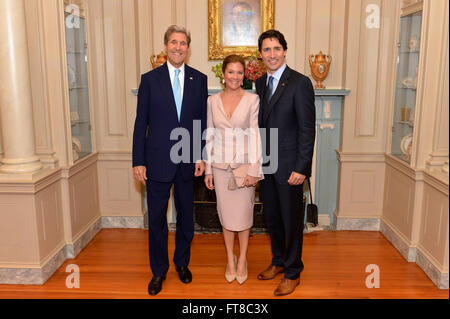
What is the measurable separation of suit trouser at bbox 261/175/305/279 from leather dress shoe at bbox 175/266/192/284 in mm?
764

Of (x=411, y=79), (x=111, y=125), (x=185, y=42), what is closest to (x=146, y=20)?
(x=111, y=125)

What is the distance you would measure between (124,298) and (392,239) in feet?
8.92

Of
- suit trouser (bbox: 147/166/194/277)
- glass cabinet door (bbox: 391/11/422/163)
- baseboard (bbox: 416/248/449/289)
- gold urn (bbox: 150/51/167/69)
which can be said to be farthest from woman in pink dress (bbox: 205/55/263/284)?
glass cabinet door (bbox: 391/11/422/163)

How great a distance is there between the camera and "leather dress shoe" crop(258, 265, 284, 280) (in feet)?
11.4

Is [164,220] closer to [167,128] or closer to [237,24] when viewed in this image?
[167,128]

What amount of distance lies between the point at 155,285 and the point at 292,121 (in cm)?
167

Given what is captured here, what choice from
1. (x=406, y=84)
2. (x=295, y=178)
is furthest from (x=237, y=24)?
(x=295, y=178)

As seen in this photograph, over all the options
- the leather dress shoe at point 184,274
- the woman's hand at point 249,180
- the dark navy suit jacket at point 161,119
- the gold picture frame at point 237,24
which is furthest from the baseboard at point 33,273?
the gold picture frame at point 237,24

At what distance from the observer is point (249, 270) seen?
367cm

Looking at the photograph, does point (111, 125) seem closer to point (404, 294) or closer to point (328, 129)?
point (328, 129)

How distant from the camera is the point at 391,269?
3695 mm

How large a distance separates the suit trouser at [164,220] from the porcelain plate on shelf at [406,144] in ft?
7.09

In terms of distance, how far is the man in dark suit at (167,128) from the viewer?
3076mm

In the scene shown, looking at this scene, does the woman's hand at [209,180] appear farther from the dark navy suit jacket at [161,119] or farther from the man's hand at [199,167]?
the dark navy suit jacket at [161,119]
